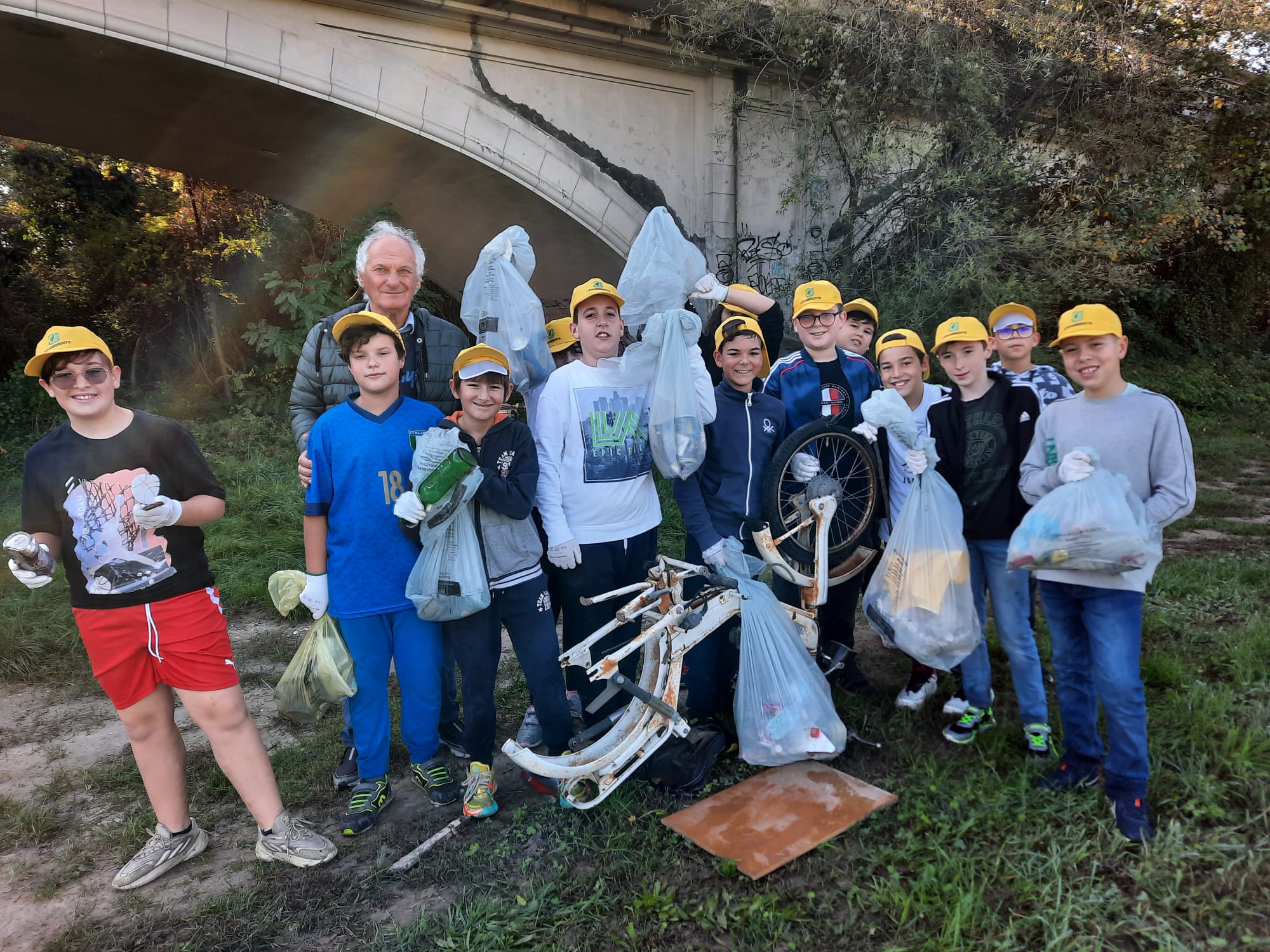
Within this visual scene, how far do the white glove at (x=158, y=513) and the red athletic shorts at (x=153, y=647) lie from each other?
0.27 meters

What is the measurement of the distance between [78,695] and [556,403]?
345cm

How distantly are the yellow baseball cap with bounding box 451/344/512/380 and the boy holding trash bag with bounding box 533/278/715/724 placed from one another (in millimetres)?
231

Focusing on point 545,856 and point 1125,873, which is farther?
point 545,856

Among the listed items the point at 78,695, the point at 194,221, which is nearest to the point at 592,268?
the point at 78,695

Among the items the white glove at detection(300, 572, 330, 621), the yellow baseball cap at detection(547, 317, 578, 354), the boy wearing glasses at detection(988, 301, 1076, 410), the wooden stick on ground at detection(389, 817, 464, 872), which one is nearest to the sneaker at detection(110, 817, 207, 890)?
the wooden stick on ground at detection(389, 817, 464, 872)

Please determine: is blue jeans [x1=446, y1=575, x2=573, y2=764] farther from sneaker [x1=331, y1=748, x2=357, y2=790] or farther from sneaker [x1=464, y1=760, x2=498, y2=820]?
sneaker [x1=331, y1=748, x2=357, y2=790]

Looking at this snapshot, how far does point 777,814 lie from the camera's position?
262 centimetres

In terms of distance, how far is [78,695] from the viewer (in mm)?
4160

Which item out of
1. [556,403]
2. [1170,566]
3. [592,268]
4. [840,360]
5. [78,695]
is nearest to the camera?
[556,403]

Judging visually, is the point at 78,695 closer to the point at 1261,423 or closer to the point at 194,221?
the point at 194,221

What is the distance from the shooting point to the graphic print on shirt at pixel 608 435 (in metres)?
2.84

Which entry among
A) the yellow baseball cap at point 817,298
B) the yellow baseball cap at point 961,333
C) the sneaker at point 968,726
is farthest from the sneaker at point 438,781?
the yellow baseball cap at point 961,333

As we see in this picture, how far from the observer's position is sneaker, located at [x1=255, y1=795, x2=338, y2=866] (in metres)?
2.52

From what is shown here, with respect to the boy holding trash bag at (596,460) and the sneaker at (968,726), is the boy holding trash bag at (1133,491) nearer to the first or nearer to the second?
the sneaker at (968,726)
